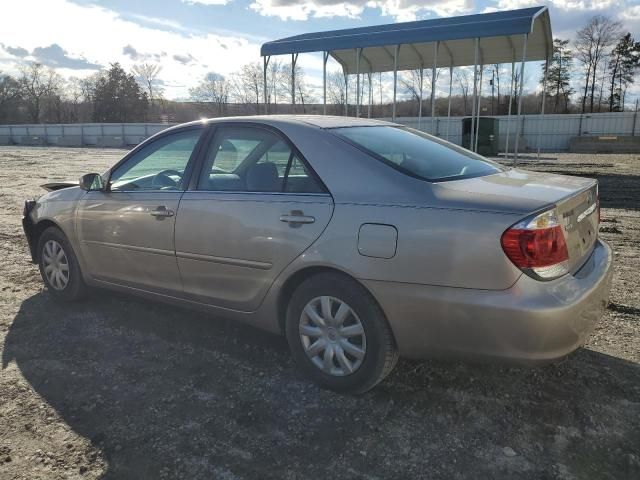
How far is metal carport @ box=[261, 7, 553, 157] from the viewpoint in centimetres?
1493

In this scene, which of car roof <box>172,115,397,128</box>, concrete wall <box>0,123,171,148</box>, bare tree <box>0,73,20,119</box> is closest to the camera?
car roof <box>172,115,397,128</box>

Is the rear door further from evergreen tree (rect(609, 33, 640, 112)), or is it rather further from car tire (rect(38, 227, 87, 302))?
evergreen tree (rect(609, 33, 640, 112))

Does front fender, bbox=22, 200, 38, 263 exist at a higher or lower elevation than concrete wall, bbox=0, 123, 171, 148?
lower

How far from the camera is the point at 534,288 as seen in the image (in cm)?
248

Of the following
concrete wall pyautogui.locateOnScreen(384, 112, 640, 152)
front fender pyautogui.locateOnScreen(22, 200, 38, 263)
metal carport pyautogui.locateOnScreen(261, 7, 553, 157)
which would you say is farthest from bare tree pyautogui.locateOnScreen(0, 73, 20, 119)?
front fender pyautogui.locateOnScreen(22, 200, 38, 263)

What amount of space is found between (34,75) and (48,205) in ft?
293

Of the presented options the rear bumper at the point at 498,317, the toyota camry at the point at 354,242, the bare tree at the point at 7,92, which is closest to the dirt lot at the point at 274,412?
the toyota camry at the point at 354,242

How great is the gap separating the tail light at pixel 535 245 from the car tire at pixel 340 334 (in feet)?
2.60

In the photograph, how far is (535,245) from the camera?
2.49 m

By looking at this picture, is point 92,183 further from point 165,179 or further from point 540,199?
point 540,199

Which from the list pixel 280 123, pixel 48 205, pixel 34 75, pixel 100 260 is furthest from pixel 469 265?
pixel 34 75

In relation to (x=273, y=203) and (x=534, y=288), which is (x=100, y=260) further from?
(x=534, y=288)

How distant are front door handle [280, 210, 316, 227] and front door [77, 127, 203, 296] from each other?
39.2 inches

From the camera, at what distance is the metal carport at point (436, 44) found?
14.9 m
